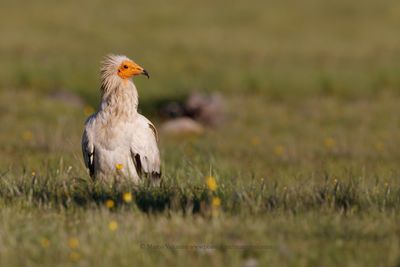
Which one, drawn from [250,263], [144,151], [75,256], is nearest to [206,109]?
[144,151]

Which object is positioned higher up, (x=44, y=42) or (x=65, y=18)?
(x=65, y=18)

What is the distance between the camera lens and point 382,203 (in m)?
6.37

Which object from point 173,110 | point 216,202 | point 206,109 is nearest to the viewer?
point 216,202

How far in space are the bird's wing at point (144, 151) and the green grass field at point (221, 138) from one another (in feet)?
1.61

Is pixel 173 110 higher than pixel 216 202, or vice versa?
pixel 173 110

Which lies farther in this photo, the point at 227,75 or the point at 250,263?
the point at 227,75

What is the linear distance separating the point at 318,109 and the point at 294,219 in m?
13.5

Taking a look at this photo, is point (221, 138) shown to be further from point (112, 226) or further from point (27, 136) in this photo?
point (112, 226)

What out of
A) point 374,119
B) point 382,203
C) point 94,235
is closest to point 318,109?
point 374,119

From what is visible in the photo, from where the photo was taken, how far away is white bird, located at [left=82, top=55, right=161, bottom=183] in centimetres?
862

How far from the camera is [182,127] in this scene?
55.9 ft

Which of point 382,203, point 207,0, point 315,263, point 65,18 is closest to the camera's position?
point 315,263

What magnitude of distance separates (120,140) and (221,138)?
726 centimetres

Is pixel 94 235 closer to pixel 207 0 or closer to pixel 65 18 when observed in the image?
pixel 65 18
